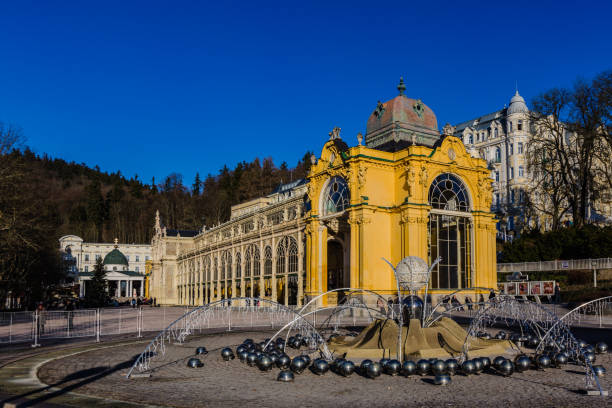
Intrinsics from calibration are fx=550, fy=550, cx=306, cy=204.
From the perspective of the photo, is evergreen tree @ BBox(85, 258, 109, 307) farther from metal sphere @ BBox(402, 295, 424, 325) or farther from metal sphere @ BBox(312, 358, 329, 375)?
metal sphere @ BBox(312, 358, 329, 375)

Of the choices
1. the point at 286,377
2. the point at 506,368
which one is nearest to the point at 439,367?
the point at 506,368

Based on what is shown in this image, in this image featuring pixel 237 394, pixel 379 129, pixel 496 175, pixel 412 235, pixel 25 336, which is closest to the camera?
pixel 237 394

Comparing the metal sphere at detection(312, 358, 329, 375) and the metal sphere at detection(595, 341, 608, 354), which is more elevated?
the metal sphere at detection(312, 358, 329, 375)

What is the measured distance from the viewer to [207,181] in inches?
5645

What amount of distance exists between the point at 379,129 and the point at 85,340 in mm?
28598

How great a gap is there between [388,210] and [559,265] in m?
19.6

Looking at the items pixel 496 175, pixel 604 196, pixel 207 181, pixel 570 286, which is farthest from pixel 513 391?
pixel 207 181

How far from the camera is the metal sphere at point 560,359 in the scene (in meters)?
15.6

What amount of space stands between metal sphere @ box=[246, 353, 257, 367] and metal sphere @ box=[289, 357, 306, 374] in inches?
63.2

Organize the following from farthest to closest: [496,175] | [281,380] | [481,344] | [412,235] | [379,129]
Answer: [496,175], [379,129], [412,235], [481,344], [281,380]

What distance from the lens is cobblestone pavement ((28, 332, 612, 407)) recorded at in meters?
11.4

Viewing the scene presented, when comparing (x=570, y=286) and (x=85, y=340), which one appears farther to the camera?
(x=570, y=286)

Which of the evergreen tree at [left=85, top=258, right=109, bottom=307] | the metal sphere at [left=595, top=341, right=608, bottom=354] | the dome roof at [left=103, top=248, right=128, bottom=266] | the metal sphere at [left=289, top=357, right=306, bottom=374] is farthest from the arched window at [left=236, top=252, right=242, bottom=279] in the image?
the dome roof at [left=103, top=248, right=128, bottom=266]

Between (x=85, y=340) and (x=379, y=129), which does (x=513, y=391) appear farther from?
(x=379, y=129)
